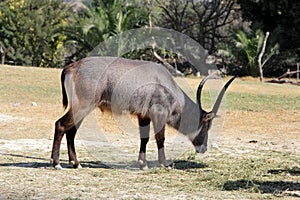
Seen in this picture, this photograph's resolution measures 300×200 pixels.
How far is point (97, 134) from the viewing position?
42.4 ft

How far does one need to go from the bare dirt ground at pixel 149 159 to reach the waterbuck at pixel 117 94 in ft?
1.90

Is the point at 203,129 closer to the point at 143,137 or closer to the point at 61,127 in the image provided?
the point at 143,137

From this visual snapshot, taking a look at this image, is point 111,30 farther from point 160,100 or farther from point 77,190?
point 77,190

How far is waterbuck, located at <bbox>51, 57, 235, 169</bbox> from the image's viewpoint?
338 inches

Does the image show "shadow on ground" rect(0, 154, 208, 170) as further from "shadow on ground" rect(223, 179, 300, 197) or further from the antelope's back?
"shadow on ground" rect(223, 179, 300, 197)

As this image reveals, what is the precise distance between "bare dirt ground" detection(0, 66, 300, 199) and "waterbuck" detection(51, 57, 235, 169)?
58 cm

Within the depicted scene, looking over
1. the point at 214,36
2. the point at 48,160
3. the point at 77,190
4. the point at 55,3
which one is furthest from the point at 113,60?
the point at 214,36

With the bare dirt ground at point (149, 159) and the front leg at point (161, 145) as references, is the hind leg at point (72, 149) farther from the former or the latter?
the front leg at point (161, 145)

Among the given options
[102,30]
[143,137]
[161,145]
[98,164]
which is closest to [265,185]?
[161,145]

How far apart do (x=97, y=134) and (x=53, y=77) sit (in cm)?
948

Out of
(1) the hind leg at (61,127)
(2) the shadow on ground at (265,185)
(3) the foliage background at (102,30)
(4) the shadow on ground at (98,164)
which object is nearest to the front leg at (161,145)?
(4) the shadow on ground at (98,164)

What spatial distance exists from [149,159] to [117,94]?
1.77 m

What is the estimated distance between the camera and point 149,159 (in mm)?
9977

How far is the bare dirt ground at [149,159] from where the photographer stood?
6969 mm
